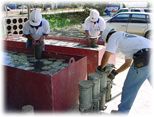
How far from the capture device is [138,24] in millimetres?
11359

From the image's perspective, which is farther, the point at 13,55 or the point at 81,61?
the point at 13,55

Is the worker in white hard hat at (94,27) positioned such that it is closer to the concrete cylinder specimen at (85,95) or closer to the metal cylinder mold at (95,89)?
the metal cylinder mold at (95,89)

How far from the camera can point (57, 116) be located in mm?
3955

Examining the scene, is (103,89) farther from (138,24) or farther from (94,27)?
(138,24)

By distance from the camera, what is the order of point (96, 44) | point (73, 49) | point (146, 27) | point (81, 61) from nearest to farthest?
point (81, 61) < point (73, 49) < point (96, 44) < point (146, 27)

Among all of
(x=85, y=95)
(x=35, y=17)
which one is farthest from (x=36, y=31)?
(x=85, y=95)

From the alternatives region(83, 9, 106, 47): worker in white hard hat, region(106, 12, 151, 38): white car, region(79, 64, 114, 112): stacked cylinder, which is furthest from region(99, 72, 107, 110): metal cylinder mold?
region(106, 12, 151, 38): white car

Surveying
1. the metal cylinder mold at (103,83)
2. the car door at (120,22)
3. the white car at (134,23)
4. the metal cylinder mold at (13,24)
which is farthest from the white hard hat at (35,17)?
the car door at (120,22)

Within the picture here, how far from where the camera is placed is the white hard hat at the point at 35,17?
5.04 metres

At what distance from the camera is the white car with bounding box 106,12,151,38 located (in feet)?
36.9

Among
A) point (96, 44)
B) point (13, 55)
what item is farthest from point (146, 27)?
point (13, 55)

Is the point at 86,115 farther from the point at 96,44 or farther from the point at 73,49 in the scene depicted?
the point at 96,44

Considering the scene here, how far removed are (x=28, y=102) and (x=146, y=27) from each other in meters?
8.17

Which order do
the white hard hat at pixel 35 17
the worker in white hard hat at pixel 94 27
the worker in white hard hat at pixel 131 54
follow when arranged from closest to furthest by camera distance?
the worker in white hard hat at pixel 131 54 < the white hard hat at pixel 35 17 < the worker in white hard hat at pixel 94 27
